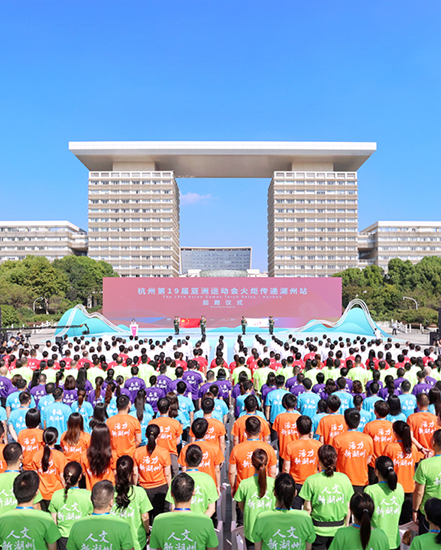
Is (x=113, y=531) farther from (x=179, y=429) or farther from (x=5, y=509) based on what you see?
(x=179, y=429)

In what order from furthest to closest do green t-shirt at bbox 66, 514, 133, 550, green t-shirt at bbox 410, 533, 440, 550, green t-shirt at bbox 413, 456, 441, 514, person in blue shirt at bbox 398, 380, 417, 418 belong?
person in blue shirt at bbox 398, 380, 417, 418 → green t-shirt at bbox 413, 456, 441, 514 → green t-shirt at bbox 66, 514, 133, 550 → green t-shirt at bbox 410, 533, 440, 550

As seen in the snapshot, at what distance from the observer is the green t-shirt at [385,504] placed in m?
2.53

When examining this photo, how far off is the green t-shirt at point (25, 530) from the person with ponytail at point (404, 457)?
2525 mm

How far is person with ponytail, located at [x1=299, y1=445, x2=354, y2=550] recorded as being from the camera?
2600mm

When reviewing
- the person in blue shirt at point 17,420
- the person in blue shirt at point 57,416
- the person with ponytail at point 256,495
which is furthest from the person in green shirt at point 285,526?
the person in blue shirt at point 17,420

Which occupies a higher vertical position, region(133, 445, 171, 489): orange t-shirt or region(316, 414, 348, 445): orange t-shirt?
region(316, 414, 348, 445): orange t-shirt

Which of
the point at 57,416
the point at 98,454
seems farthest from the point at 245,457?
the point at 57,416

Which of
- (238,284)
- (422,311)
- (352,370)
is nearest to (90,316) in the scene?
(238,284)

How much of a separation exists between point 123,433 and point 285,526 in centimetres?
205

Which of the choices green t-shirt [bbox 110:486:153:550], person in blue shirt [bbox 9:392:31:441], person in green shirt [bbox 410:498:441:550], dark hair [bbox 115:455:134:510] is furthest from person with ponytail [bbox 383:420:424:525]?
person in blue shirt [bbox 9:392:31:441]

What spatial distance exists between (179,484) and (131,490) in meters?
0.41

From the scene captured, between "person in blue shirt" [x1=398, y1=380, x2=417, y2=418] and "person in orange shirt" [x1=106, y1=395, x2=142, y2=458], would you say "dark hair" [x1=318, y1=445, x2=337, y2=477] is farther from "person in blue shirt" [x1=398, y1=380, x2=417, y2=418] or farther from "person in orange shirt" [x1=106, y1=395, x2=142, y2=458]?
"person in blue shirt" [x1=398, y1=380, x2=417, y2=418]

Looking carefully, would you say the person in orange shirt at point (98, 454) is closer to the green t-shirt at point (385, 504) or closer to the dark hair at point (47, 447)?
the dark hair at point (47, 447)

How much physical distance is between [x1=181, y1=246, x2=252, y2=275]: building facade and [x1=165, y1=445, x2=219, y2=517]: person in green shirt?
10493cm
